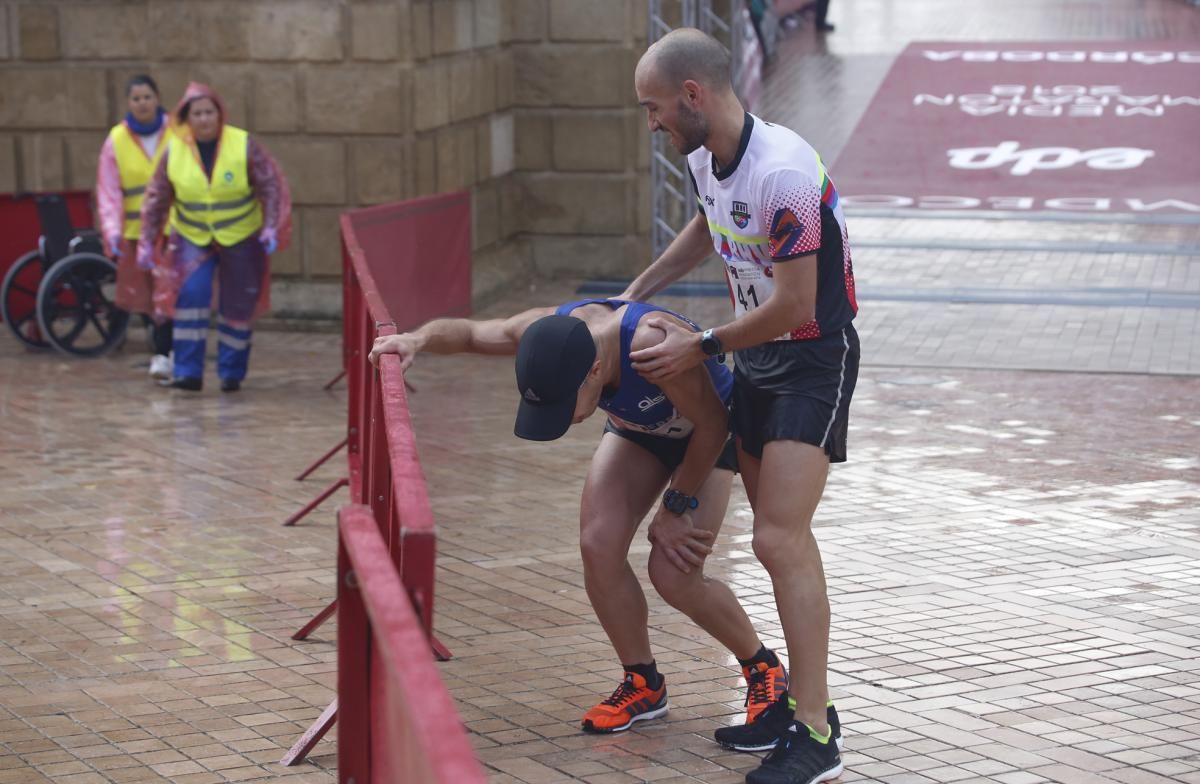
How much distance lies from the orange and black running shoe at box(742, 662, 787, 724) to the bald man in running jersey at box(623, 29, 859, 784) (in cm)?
19

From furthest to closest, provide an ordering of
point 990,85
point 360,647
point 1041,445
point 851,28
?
point 851,28
point 990,85
point 1041,445
point 360,647

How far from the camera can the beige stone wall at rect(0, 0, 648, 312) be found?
475 inches

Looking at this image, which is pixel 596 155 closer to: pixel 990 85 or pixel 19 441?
pixel 19 441

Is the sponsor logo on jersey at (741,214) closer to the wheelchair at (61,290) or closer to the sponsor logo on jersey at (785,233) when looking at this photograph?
the sponsor logo on jersey at (785,233)

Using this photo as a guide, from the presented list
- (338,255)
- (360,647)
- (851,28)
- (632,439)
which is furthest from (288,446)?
(851,28)

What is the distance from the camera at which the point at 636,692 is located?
512cm

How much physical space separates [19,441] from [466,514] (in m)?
2.76

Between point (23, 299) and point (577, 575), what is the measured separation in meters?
6.26

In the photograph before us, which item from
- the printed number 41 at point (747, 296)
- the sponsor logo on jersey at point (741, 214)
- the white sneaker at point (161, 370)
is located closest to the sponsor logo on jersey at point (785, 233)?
the sponsor logo on jersey at point (741, 214)

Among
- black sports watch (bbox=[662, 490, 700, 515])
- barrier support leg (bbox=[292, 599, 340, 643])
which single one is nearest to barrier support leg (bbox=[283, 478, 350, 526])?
barrier support leg (bbox=[292, 599, 340, 643])

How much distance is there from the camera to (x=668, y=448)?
5004 millimetres

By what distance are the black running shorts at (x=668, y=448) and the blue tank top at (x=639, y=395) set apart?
29mm

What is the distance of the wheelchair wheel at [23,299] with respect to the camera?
11555mm

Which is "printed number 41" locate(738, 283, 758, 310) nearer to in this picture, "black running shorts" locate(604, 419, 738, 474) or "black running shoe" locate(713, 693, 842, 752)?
"black running shorts" locate(604, 419, 738, 474)
